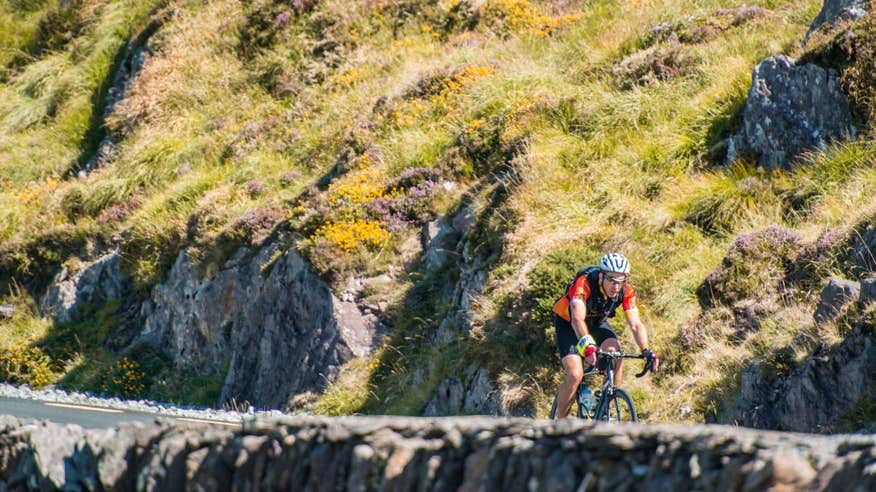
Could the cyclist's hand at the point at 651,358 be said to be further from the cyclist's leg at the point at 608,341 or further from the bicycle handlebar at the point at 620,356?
the cyclist's leg at the point at 608,341

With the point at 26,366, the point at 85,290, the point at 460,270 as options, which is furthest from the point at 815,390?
the point at 85,290

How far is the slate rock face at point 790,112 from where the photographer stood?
13.6 meters

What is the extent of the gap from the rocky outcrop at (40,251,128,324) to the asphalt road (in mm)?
7437

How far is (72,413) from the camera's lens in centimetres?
1328

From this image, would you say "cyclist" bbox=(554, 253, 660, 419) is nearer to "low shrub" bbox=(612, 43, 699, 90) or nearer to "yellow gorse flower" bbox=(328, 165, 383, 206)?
"low shrub" bbox=(612, 43, 699, 90)

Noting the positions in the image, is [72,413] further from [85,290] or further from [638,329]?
[85,290]

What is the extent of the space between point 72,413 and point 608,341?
22.6ft

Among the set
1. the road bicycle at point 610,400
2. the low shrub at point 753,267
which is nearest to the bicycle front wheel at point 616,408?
the road bicycle at point 610,400

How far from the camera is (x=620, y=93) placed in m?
17.5

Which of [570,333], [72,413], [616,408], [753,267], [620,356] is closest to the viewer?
[616,408]

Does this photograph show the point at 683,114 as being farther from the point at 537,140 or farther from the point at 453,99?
the point at 453,99

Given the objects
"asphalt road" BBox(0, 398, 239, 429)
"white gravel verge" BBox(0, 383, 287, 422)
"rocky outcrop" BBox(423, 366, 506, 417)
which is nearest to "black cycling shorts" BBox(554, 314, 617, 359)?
"rocky outcrop" BBox(423, 366, 506, 417)

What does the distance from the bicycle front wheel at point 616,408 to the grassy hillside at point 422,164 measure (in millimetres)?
1267

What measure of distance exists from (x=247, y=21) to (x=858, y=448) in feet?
87.0
